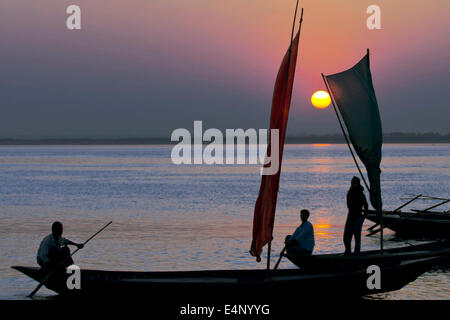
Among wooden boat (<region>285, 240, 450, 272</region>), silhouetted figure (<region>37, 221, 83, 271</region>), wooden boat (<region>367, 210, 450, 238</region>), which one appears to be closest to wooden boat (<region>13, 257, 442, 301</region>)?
silhouetted figure (<region>37, 221, 83, 271</region>)

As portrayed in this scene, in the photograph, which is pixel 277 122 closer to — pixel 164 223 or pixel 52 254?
pixel 52 254

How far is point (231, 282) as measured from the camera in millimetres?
12219

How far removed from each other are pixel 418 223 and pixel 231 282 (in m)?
13.3

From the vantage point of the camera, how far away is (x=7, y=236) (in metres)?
25.8

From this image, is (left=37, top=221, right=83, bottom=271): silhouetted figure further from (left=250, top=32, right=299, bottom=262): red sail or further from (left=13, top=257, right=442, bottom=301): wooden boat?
(left=250, top=32, right=299, bottom=262): red sail

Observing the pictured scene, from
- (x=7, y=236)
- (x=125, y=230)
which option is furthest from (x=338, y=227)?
(x=7, y=236)

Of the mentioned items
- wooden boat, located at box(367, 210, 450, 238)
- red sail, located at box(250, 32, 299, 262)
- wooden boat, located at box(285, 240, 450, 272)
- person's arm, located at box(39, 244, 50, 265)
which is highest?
red sail, located at box(250, 32, 299, 262)

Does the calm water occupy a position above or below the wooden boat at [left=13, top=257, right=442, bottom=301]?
below

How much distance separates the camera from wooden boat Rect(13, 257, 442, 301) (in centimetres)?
1205

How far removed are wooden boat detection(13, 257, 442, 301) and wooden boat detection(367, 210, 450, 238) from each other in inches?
391

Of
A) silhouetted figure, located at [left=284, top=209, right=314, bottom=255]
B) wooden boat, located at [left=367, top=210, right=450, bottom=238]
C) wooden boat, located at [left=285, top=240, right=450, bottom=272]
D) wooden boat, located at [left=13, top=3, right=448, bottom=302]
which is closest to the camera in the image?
wooden boat, located at [left=13, top=3, right=448, bottom=302]

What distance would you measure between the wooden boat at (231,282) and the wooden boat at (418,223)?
9.94 metres

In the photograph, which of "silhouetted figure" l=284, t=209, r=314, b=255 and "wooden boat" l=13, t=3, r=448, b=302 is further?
"silhouetted figure" l=284, t=209, r=314, b=255

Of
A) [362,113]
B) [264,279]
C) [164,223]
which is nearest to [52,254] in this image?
[264,279]
